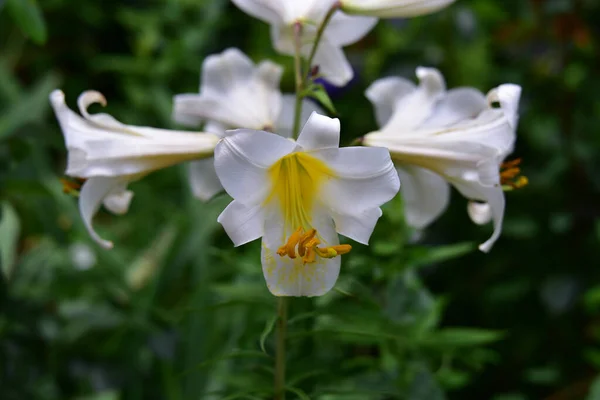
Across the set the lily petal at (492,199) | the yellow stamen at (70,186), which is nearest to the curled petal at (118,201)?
the yellow stamen at (70,186)

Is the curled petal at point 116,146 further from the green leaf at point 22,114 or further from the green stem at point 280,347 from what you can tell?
the green leaf at point 22,114

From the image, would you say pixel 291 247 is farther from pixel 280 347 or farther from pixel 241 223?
pixel 280 347

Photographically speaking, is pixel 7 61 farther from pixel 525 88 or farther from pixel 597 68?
pixel 597 68

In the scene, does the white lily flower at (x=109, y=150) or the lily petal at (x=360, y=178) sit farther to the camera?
the white lily flower at (x=109, y=150)

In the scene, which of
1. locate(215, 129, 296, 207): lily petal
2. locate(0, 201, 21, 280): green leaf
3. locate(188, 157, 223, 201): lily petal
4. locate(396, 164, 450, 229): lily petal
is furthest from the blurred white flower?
locate(215, 129, 296, 207): lily petal

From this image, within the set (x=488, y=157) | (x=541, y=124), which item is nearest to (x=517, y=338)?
(x=541, y=124)

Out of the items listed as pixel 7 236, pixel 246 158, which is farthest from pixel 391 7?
pixel 7 236
